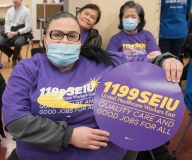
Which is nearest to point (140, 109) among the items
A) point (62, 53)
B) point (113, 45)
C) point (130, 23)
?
point (62, 53)

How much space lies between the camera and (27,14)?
5043 mm

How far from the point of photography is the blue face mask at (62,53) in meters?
1.21

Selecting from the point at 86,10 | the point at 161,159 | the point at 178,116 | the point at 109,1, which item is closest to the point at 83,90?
the point at 178,116

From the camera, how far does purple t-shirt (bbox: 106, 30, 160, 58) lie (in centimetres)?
233

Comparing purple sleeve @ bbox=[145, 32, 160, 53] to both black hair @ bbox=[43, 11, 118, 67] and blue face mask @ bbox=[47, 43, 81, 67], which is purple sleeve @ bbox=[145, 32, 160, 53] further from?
blue face mask @ bbox=[47, 43, 81, 67]

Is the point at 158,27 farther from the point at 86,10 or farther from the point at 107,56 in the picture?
the point at 107,56

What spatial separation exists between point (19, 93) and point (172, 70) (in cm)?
62

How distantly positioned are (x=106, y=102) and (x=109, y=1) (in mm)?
1568

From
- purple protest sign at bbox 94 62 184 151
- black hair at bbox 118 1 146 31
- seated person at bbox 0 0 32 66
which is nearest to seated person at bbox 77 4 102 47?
black hair at bbox 118 1 146 31

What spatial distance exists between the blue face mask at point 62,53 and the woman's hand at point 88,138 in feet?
1.07

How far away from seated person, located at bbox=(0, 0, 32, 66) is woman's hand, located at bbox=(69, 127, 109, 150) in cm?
411

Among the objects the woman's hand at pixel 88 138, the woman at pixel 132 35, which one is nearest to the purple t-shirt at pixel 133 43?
the woman at pixel 132 35

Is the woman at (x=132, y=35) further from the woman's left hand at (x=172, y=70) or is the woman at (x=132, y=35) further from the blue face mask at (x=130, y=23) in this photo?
the woman's left hand at (x=172, y=70)

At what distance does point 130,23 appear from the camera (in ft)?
7.76
